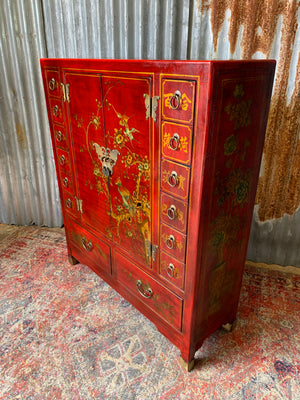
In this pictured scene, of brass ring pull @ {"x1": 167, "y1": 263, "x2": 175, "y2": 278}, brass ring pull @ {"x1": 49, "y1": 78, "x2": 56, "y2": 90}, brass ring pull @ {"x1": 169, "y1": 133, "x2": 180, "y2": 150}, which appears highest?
brass ring pull @ {"x1": 49, "y1": 78, "x2": 56, "y2": 90}

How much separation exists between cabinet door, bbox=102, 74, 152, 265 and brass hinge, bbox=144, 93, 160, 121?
3cm

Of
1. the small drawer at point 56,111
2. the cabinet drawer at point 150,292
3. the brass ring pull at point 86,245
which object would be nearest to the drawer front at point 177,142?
the cabinet drawer at point 150,292

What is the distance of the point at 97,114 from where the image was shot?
167 cm

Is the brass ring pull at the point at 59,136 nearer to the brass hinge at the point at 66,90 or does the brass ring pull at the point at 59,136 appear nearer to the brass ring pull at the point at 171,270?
the brass hinge at the point at 66,90

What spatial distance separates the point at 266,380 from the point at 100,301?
115cm

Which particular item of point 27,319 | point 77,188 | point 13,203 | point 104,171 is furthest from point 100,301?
point 13,203

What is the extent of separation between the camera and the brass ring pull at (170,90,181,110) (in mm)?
1188

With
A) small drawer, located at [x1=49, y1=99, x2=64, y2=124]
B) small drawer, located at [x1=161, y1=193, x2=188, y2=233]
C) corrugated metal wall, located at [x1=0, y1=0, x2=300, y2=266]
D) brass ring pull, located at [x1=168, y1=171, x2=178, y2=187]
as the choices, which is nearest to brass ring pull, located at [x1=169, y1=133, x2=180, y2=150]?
brass ring pull, located at [x1=168, y1=171, x2=178, y2=187]

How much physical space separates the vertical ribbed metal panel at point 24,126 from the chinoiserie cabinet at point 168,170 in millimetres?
821

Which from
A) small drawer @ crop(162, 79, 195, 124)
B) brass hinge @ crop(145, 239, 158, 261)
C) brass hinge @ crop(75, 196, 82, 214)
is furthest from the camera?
brass hinge @ crop(75, 196, 82, 214)

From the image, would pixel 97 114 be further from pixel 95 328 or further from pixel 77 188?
pixel 95 328

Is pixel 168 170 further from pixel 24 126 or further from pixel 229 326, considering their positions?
pixel 24 126

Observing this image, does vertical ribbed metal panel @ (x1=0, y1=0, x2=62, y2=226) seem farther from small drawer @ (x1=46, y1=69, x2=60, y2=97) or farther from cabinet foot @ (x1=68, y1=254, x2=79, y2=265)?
small drawer @ (x1=46, y1=69, x2=60, y2=97)

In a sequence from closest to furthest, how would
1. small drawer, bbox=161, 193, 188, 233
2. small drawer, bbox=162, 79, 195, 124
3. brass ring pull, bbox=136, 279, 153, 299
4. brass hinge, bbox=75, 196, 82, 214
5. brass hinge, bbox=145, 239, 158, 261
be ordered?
1. small drawer, bbox=162, 79, 195, 124
2. small drawer, bbox=161, 193, 188, 233
3. brass hinge, bbox=145, 239, 158, 261
4. brass ring pull, bbox=136, 279, 153, 299
5. brass hinge, bbox=75, 196, 82, 214
